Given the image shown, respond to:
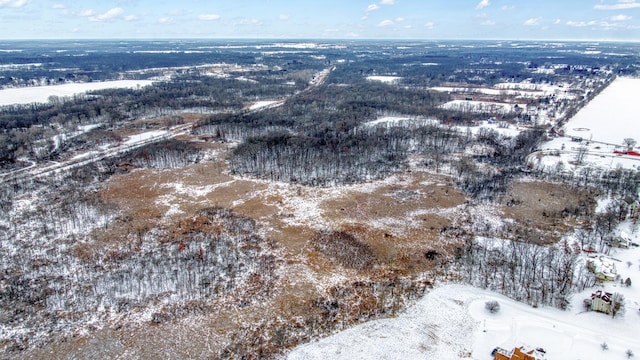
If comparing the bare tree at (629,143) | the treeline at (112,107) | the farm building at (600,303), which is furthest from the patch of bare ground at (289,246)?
the bare tree at (629,143)

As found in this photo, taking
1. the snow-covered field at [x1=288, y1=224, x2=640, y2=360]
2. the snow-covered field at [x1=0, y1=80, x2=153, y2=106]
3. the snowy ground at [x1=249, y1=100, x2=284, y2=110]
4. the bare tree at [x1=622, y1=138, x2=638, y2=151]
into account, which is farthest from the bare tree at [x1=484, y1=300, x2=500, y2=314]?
the snow-covered field at [x1=0, y1=80, x2=153, y2=106]

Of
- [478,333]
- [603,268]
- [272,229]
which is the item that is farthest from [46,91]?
[603,268]

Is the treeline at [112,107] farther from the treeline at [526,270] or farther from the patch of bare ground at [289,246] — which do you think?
the treeline at [526,270]

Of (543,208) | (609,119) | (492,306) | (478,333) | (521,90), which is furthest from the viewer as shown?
(521,90)

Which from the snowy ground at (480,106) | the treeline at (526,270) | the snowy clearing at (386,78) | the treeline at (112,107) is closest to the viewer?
the treeline at (526,270)

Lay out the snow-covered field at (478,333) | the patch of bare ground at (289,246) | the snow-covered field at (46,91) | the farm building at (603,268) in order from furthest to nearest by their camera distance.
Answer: the snow-covered field at (46,91) < the farm building at (603,268) < the patch of bare ground at (289,246) < the snow-covered field at (478,333)

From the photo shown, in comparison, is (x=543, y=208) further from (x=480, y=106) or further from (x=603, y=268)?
(x=480, y=106)

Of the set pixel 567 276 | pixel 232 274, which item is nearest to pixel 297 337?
pixel 232 274

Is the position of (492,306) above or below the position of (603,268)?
below
